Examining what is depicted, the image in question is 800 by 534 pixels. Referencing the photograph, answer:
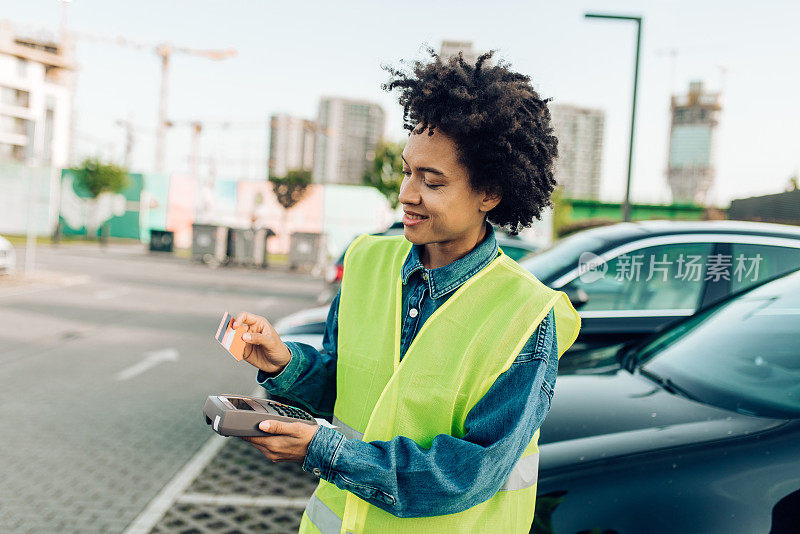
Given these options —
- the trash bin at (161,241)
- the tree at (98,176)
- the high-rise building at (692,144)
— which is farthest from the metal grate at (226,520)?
the tree at (98,176)

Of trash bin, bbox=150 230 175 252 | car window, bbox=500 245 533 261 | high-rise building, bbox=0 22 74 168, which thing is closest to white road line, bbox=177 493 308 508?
car window, bbox=500 245 533 261

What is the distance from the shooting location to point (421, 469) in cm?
143

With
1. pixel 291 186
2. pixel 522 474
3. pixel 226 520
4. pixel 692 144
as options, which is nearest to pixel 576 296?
pixel 226 520

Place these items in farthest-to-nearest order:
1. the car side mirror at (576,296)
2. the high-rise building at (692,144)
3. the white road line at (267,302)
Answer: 1. the high-rise building at (692,144)
2. the white road line at (267,302)
3. the car side mirror at (576,296)

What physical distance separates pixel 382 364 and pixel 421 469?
301 millimetres

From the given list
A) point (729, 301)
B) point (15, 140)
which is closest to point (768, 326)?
point (729, 301)

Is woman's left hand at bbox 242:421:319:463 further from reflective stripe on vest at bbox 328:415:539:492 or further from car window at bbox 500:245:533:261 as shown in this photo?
car window at bbox 500:245:533:261

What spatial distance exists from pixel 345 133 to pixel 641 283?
85675mm

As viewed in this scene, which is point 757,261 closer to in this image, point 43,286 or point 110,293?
point 110,293

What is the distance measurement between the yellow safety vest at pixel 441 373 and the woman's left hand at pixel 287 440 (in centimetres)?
15

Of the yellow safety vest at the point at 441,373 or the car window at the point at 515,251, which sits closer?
the yellow safety vest at the point at 441,373

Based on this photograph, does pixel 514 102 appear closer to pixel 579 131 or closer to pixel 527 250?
pixel 527 250

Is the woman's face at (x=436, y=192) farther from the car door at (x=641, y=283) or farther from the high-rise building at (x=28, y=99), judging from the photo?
the high-rise building at (x=28, y=99)

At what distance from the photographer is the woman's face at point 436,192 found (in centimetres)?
168
